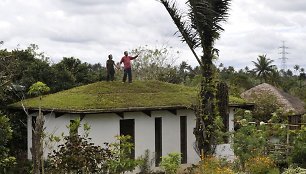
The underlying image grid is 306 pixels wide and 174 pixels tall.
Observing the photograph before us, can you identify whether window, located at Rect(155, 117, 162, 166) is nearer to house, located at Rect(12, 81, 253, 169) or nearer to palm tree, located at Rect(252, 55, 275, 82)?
house, located at Rect(12, 81, 253, 169)

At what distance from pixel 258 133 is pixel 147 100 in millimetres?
4478

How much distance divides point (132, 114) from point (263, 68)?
4138 cm

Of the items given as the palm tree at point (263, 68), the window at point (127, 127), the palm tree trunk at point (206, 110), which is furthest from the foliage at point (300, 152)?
the palm tree at point (263, 68)

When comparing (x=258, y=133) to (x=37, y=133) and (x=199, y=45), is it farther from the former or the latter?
(x=37, y=133)

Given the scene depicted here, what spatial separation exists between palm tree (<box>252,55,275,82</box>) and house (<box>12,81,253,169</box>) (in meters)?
36.8

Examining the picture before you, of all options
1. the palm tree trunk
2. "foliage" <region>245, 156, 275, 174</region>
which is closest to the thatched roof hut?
the palm tree trunk

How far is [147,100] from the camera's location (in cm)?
1964

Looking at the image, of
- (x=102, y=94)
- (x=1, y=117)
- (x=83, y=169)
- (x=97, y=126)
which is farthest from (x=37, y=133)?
(x=102, y=94)

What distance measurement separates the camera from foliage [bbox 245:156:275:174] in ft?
47.3

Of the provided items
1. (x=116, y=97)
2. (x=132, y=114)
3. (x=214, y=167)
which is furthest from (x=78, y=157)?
(x=116, y=97)

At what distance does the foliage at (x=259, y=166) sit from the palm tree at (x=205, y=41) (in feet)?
7.56

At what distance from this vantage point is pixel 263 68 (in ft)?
191

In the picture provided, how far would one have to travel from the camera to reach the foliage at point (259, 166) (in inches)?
567

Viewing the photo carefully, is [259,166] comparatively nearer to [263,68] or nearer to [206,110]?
[206,110]
